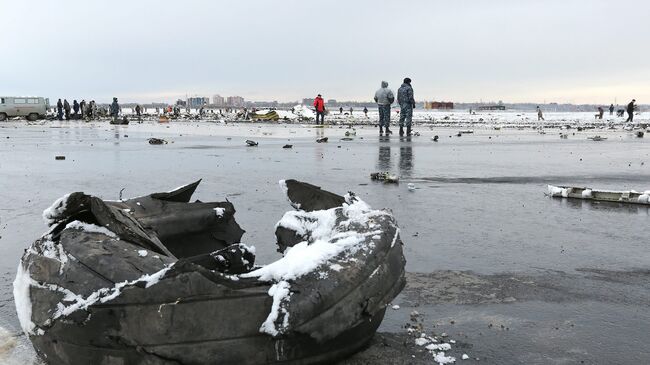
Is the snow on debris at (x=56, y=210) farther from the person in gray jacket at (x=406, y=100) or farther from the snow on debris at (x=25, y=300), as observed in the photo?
the person in gray jacket at (x=406, y=100)

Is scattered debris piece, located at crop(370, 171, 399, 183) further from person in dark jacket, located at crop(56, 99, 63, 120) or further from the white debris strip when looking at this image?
person in dark jacket, located at crop(56, 99, 63, 120)

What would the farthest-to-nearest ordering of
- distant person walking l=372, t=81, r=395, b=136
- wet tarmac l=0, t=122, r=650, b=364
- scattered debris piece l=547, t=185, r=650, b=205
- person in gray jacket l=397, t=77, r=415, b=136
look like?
1. distant person walking l=372, t=81, r=395, b=136
2. person in gray jacket l=397, t=77, r=415, b=136
3. scattered debris piece l=547, t=185, r=650, b=205
4. wet tarmac l=0, t=122, r=650, b=364

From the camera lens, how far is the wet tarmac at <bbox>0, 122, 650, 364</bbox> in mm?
3154

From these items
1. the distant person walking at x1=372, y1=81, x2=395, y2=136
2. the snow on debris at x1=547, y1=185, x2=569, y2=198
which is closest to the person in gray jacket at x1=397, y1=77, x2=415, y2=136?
the distant person walking at x1=372, y1=81, x2=395, y2=136

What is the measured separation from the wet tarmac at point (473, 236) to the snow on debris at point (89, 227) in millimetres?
642

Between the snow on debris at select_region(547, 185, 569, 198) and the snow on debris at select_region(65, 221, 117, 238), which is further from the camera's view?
Answer: the snow on debris at select_region(547, 185, 569, 198)

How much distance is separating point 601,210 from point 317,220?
458cm

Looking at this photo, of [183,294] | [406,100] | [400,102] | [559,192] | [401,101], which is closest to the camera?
[183,294]

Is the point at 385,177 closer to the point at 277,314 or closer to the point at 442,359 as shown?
the point at 442,359

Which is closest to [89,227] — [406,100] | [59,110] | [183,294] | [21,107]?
[183,294]

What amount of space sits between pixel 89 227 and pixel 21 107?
51887 millimetres

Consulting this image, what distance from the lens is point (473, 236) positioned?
5.54 m

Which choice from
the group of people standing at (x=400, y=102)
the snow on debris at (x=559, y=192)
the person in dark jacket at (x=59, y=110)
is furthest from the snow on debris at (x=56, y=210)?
the person in dark jacket at (x=59, y=110)

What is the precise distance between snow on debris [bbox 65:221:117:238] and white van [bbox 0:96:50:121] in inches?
2038
